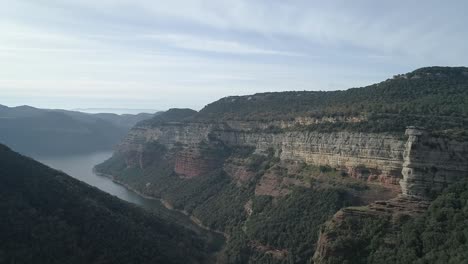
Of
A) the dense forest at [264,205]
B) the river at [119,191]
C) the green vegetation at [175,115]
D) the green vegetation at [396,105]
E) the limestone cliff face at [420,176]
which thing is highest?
the green vegetation at [396,105]

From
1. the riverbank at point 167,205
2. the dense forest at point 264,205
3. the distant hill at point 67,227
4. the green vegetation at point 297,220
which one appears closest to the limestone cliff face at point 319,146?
the dense forest at point 264,205

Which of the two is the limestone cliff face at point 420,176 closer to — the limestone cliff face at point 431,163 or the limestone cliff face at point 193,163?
the limestone cliff face at point 431,163

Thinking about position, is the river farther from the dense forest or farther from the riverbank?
the dense forest

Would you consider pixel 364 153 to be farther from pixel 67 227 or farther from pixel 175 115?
pixel 175 115

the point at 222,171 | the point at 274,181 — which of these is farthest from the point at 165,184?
the point at 274,181

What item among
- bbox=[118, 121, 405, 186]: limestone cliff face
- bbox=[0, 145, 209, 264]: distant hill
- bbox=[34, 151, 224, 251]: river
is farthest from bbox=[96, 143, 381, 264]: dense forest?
bbox=[0, 145, 209, 264]: distant hill
